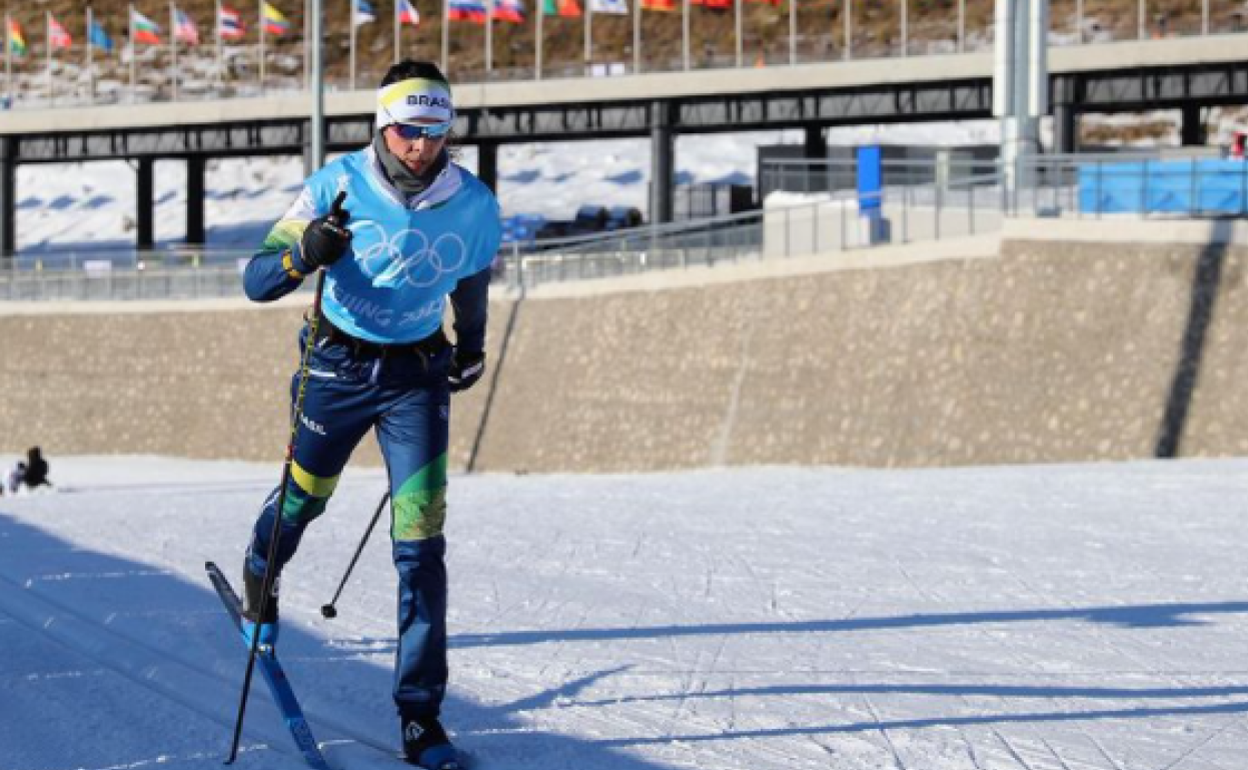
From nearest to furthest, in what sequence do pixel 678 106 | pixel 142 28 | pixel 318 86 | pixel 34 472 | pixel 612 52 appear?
pixel 34 472 < pixel 318 86 < pixel 678 106 < pixel 142 28 < pixel 612 52

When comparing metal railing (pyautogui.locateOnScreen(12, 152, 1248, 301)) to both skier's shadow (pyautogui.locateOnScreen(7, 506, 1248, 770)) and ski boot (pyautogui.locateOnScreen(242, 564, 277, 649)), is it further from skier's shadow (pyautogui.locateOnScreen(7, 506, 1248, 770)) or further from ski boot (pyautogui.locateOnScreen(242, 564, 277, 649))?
ski boot (pyautogui.locateOnScreen(242, 564, 277, 649))

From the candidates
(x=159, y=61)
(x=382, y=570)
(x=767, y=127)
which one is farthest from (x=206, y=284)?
(x=159, y=61)

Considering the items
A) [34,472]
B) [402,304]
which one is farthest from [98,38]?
[402,304]

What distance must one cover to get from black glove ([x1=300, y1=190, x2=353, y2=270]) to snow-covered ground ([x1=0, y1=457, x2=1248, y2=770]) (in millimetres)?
1583

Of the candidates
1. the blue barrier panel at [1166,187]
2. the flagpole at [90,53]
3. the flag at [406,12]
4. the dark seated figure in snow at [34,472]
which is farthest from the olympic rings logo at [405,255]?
the flagpole at [90,53]

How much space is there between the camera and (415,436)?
305 inches

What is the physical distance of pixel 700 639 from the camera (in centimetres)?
1048

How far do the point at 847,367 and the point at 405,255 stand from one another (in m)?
26.3

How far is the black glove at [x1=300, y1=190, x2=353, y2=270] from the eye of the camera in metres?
7.51

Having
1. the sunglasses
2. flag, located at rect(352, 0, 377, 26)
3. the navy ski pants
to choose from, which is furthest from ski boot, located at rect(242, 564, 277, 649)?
flag, located at rect(352, 0, 377, 26)

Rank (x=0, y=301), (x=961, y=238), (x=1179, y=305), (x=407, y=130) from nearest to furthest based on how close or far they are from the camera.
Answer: (x=407, y=130) → (x=1179, y=305) → (x=961, y=238) → (x=0, y=301)

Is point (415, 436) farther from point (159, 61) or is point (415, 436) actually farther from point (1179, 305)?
point (159, 61)

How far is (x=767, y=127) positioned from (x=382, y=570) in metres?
58.3

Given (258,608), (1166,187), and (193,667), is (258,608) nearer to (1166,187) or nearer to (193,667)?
(193,667)
